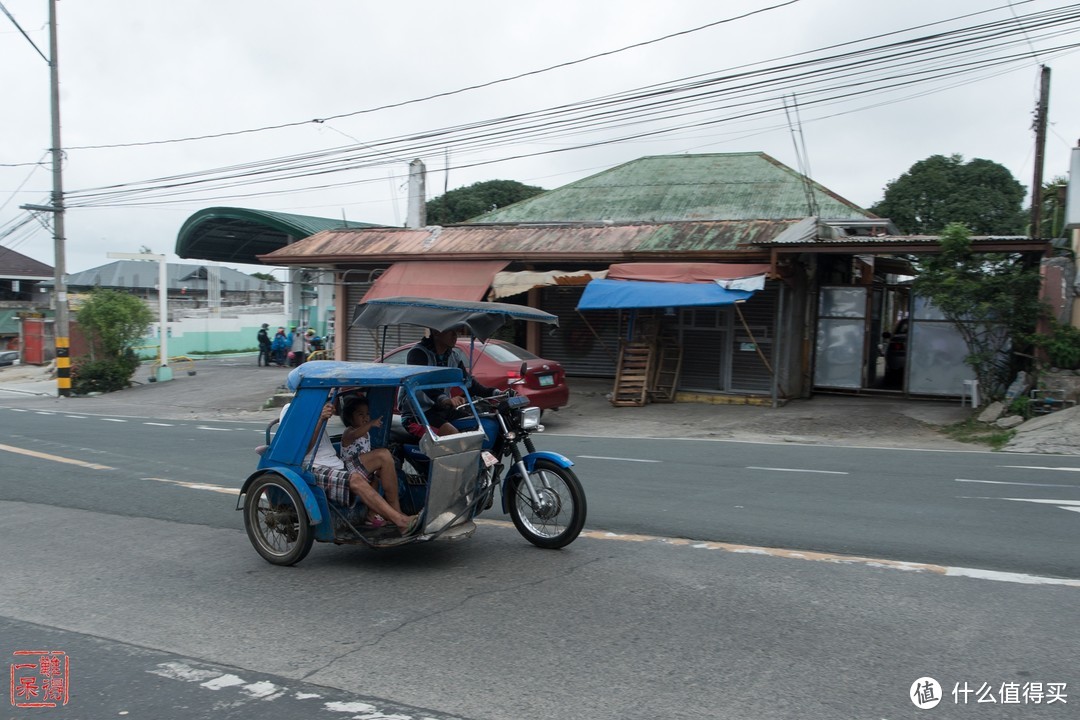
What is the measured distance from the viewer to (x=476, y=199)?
5481 centimetres

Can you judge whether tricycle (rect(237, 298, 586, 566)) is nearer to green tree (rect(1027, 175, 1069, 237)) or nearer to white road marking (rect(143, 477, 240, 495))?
white road marking (rect(143, 477, 240, 495))

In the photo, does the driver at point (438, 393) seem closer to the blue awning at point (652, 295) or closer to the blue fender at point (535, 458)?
the blue fender at point (535, 458)

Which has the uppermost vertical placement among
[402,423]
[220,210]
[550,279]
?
[220,210]

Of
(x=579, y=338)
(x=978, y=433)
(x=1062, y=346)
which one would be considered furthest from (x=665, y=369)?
(x=1062, y=346)

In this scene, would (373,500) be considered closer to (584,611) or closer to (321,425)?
(321,425)

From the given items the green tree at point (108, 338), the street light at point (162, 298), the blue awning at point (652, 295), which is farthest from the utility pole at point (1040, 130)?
the green tree at point (108, 338)

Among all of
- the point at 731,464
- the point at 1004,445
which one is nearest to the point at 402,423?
the point at 731,464

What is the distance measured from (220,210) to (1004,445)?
23.9m

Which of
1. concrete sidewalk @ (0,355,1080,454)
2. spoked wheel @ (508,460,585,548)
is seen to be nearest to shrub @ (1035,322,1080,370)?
concrete sidewalk @ (0,355,1080,454)

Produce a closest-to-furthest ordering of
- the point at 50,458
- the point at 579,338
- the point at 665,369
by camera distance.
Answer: the point at 50,458
the point at 665,369
the point at 579,338

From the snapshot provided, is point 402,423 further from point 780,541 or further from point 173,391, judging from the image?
point 173,391

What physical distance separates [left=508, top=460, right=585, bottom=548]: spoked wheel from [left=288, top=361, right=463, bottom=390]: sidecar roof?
95cm

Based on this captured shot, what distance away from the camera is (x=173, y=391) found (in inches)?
1000

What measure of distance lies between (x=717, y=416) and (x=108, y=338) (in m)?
18.5
